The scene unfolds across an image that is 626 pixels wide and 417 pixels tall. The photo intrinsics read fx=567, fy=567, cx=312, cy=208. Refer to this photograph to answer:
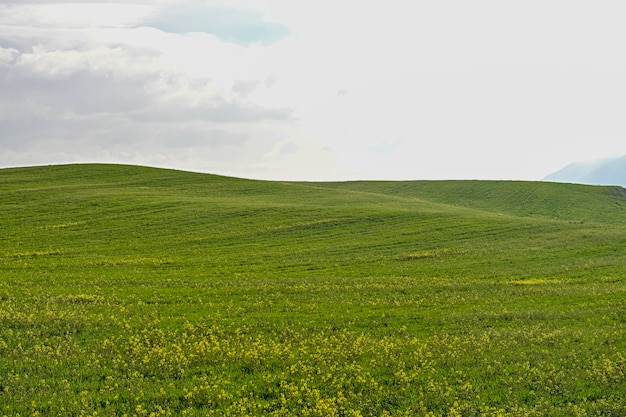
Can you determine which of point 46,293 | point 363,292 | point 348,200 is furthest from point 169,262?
point 348,200

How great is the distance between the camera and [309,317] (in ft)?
76.5

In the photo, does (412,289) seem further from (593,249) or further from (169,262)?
(593,249)

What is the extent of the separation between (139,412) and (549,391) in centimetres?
1076

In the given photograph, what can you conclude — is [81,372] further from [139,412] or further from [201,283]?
[201,283]

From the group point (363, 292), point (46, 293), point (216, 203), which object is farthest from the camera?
point (216, 203)

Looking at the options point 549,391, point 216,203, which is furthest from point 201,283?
point 216,203

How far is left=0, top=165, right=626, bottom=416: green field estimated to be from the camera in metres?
15.0

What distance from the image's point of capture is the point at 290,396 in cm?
1499

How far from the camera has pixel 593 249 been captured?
43.5m

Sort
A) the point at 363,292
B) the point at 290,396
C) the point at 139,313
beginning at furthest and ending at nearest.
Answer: the point at 363,292 → the point at 139,313 → the point at 290,396

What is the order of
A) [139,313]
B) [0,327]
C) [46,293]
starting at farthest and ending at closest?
[46,293], [139,313], [0,327]

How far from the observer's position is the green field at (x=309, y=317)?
15.0 m

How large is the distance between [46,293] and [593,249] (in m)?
38.0

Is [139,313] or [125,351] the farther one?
[139,313]
